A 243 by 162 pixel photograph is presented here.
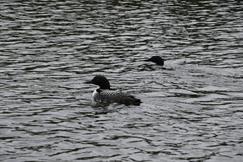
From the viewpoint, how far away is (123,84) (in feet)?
74.3

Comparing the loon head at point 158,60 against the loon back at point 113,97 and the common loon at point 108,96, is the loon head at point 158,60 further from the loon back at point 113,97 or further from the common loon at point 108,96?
the loon back at point 113,97

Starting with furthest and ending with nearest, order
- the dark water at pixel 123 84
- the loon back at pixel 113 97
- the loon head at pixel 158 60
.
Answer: the loon head at pixel 158 60 < the loon back at pixel 113 97 < the dark water at pixel 123 84

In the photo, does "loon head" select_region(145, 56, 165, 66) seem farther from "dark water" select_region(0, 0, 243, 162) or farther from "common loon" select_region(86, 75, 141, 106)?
"common loon" select_region(86, 75, 141, 106)

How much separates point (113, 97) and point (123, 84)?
2923 millimetres

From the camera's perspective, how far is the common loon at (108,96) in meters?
19.3

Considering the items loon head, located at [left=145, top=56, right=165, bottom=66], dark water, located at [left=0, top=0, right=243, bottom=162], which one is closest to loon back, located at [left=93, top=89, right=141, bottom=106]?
dark water, located at [left=0, top=0, right=243, bottom=162]

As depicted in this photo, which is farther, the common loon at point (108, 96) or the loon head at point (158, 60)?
the loon head at point (158, 60)

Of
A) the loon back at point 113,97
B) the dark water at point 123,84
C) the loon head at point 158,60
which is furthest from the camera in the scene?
the loon head at point 158,60

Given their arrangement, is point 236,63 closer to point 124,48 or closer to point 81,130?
point 124,48

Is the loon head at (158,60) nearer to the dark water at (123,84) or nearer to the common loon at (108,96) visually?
the dark water at (123,84)

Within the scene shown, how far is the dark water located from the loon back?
12.7 inches

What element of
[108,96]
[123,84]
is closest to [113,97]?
[108,96]

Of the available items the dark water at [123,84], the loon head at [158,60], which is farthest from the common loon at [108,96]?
the loon head at [158,60]

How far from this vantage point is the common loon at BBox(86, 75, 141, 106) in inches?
759
